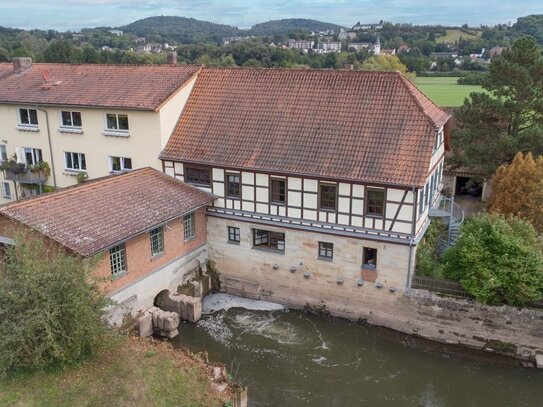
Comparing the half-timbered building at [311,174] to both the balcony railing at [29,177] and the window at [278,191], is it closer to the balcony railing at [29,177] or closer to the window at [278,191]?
the window at [278,191]

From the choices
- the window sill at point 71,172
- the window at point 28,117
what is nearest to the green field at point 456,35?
the window at point 28,117

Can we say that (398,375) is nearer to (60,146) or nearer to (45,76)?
(60,146)

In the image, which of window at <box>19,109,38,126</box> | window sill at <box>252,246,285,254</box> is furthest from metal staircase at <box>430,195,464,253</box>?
window at <box>19,109,38,126</box>

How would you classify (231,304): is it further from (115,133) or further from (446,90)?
(446,90)

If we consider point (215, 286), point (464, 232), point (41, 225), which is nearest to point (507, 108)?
point (464, 232)

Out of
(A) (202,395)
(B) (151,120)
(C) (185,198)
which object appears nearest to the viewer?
(A) (202,395)

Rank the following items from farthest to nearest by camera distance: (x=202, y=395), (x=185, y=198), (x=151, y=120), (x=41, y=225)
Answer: (x=151, y=120) < (x=185, y=198) < (x=41, y=225) < (x=202, y=395)

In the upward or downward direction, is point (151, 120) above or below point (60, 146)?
above
